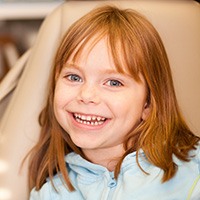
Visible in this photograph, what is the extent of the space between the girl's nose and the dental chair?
208mm

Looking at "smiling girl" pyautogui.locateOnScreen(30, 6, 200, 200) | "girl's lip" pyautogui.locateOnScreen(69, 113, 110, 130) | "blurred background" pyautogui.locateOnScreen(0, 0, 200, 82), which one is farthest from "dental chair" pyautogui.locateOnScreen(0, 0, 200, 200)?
"blurred background" pyautogui.locateOnScreen(0, 0, 200, 82)

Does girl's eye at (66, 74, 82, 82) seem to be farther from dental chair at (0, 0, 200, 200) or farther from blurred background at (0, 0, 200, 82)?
blurred background at (0, 0, 200, 82)

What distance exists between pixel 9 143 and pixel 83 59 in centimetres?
28

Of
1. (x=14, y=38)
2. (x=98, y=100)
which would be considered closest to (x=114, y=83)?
(x=98, y=100)

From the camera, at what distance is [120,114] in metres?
1.01

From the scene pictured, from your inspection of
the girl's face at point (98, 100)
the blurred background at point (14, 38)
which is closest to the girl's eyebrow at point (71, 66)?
the girl's face at point (98, 100)

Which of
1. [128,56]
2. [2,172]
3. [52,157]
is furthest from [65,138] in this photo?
[128,56]

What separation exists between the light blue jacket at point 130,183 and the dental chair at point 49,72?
0.31 ft

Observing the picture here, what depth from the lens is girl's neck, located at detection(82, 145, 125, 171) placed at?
109 centimetres

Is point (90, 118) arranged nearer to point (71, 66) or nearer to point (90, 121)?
point (90, 121)

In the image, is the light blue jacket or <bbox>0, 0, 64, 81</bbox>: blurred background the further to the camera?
<bbox>0, 0, 64, 81</bbox>: blurred background

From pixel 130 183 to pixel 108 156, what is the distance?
92 mm

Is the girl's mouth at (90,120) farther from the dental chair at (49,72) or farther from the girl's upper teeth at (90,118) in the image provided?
the dental chair at (49,72)

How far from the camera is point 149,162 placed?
40.8 inches
